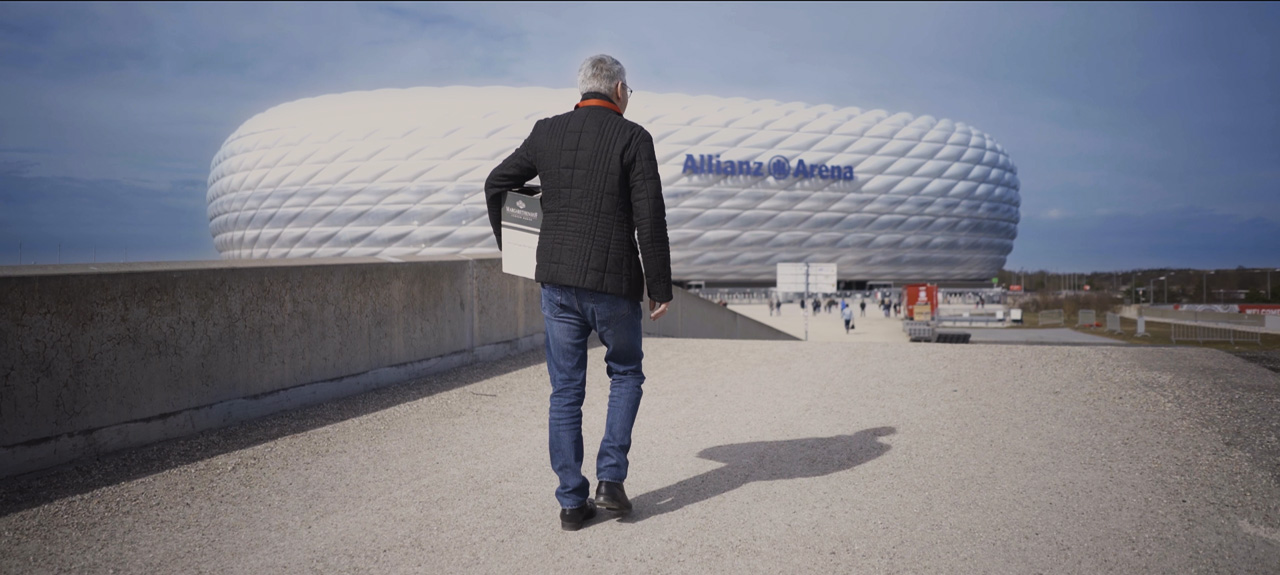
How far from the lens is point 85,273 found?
12.4 ft

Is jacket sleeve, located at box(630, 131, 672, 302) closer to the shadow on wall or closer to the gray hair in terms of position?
the gray hair

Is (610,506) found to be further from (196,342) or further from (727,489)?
(196,342)

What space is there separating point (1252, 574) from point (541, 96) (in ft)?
176

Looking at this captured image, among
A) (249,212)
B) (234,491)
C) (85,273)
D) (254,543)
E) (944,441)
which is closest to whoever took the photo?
(254,543)

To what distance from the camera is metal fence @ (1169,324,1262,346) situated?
26.0ft

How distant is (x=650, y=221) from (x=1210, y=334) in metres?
8.27

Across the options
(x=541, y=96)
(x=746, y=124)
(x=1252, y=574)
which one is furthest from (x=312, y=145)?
(x=1252, y=574)

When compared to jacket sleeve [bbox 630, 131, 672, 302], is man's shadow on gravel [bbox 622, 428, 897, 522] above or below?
below

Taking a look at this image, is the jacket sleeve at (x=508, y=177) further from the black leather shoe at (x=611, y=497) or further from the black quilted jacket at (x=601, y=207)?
the black leather shoe at (x=611, y=497)

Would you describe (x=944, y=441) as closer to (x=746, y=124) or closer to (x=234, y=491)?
(x=234, y=491)

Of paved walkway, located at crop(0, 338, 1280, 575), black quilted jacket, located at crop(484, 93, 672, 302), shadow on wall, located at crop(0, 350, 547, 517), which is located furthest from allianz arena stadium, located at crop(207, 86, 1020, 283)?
black quilted jacket, located at crop(484, 93, 672, 302)

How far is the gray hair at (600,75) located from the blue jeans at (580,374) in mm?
737

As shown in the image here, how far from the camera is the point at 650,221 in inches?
108

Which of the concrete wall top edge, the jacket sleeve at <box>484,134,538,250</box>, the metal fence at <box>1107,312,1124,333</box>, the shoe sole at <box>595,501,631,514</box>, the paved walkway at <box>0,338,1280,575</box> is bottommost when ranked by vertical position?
the paved walkway at <box>0,338,1280,575</box>
